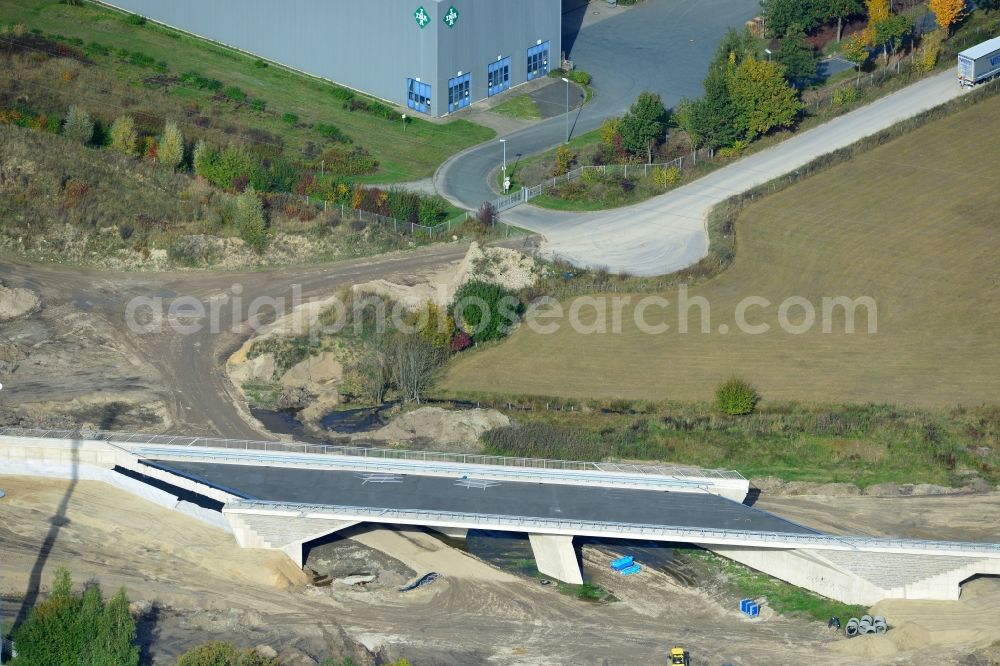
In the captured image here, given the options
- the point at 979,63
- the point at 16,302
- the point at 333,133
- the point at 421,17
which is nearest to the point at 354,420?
the point at 16,302

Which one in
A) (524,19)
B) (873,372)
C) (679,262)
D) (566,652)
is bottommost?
(566,652)

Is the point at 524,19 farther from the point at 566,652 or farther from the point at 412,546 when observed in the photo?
the point at 566,652

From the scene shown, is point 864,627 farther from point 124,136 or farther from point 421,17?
point 124,136

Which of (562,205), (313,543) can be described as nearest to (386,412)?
(313,543)

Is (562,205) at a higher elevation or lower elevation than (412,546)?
higher

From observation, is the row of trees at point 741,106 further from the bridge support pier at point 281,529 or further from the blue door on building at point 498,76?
the bridge support pier at point 281,529

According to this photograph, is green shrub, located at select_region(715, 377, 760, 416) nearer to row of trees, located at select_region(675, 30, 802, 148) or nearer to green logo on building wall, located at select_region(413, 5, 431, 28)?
row of trees, located at select_region(675, 30, 802, 148)
